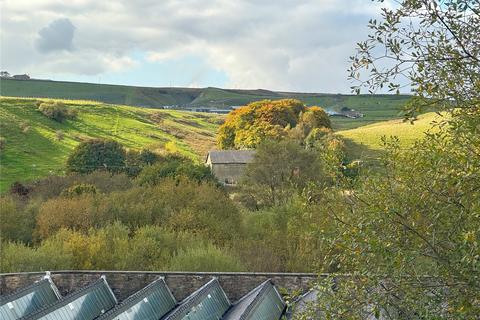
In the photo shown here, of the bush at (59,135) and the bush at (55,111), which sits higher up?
the bush at (55,111)

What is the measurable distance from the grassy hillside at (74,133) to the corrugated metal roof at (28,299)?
42.8m

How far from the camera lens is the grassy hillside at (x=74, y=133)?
71.7 metres

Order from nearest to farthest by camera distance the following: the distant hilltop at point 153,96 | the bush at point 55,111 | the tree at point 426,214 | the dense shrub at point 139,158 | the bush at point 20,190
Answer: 1. the tree at point 426,214
2. the bush at point 20,190
3. the dense shrub at point 139,158
4. the bush at point 55,111
5. the distant hilltop at point 153,96

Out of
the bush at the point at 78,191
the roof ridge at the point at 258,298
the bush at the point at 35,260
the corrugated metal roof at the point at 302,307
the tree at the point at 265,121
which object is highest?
the tree at the point at 265,121

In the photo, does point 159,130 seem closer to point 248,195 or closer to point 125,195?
point 248,195

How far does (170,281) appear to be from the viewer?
71.9ft

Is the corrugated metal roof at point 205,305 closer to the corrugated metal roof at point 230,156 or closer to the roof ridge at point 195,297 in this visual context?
the roof ridge at point 195,297

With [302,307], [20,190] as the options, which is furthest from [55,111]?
[302,307]

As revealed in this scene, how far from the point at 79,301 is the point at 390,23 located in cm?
1600

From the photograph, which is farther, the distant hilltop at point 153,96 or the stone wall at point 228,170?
the distant hilltop at point 153,96

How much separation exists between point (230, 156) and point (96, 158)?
55.0 feet

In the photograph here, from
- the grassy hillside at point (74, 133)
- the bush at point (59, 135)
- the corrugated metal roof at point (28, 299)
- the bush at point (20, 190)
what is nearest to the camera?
the corrugated metal roof at point (28, 299)

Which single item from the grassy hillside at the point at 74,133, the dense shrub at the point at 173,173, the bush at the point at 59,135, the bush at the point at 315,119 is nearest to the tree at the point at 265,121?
the bush at the point at 315,119

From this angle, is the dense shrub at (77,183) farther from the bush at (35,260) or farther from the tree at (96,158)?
the bush at (35,260)
